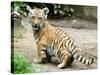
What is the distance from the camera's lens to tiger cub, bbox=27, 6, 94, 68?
237cm

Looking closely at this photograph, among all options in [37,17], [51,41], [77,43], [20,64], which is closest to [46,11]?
[37,17]

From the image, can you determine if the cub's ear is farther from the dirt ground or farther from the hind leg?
the hind leg

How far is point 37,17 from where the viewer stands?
7.80ft

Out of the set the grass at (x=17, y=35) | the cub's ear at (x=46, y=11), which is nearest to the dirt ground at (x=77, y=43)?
the grass at (x=17, y=35)

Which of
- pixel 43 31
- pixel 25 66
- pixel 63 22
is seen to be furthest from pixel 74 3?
pixel 25 66

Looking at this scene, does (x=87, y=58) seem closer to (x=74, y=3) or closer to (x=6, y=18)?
(x=74, y=3)

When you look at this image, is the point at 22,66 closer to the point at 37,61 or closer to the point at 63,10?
the point at 37,61

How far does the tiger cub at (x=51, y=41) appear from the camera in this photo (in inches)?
93.3

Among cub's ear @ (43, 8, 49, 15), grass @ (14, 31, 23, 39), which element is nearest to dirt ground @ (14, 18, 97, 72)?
grass @ (14, 31, 23, 39)

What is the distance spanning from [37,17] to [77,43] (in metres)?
0.62

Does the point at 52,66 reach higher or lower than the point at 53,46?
lower

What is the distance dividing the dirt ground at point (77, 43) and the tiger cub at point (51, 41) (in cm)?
6

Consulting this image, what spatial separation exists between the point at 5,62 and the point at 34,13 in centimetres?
65

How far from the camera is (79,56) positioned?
2.57 meters
